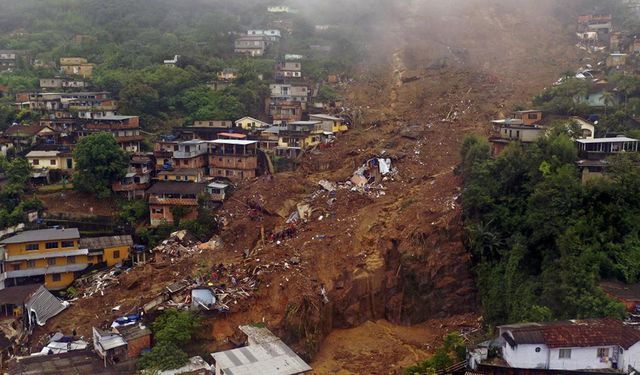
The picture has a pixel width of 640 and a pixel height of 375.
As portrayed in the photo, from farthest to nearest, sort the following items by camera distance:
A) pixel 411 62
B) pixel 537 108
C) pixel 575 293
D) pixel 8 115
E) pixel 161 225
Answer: pixel 411 62
pixel 8 115
pixel 537 108
pixel 161 225
pixel 575 293

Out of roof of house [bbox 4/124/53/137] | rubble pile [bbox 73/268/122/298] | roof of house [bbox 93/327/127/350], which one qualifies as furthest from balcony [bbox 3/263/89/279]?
roof of house [bbox 4/124/53/137]

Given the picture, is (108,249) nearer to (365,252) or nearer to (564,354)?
(365,252)

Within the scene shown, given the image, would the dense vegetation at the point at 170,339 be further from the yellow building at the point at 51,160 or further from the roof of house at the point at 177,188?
the yellow building at the point at 51,160

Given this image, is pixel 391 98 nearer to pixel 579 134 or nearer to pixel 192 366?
pixel 579 134

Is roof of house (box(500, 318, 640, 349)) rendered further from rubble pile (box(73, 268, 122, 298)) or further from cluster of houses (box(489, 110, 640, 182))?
rubble pile (box(73, 268, 122, 298))

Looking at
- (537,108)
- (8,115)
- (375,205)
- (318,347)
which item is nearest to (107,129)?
(8,115)

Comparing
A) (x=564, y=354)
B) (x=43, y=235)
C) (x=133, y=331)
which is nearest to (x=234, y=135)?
(x=43, y=235)
